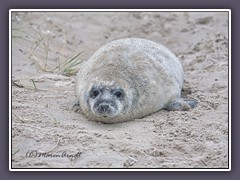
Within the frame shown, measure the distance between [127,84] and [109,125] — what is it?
20.2 inches

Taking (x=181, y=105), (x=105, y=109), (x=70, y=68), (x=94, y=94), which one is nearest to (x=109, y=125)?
(x=105, y=109)

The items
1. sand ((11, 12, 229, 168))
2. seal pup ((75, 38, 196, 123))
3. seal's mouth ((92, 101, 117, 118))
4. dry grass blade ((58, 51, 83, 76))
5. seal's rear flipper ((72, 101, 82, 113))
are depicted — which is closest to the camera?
sand ((11, 12, 229, 168))

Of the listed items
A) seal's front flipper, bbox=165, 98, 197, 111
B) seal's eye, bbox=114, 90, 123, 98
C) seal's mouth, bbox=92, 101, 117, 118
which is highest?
seal's eye, bbox=114, 90, 123, 98

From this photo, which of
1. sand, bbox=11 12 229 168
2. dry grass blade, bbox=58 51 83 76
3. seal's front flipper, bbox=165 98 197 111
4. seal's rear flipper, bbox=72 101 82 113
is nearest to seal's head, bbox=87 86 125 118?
sand, bbox=11 12 229 168

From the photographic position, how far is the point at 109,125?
6.38 meters

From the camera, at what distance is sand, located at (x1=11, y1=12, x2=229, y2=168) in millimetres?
5430

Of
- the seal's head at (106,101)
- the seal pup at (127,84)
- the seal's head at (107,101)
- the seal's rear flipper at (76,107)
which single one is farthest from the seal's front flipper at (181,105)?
the seal's rear flipper at (76,107)

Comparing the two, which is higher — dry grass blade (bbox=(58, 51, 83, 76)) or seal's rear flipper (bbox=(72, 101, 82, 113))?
dry grass blade (bbox=(58, 51, 83, 76))

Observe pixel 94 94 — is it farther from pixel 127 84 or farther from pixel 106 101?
pixel 127 84

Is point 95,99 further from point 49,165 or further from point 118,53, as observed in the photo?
point 49,165

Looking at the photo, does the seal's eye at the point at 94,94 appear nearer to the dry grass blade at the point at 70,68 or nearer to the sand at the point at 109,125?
the sand at the point at 109,125

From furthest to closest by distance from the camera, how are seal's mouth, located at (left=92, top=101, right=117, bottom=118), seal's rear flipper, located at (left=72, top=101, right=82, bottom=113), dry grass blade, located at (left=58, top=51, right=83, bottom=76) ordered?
dry grass blade, located at (left=58, top=51, right=83, bottom=76), seal's rear flipper, located at (left=72, top=101, right=82, bottom=113), seal's mouth, located at (left=92, top=101, right=117, bottom=118)

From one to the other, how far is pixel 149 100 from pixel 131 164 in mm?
1529

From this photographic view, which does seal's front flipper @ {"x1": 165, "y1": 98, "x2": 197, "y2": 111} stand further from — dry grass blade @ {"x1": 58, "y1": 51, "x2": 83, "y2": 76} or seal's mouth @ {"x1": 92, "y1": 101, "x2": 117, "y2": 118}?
dry grass blade @ {"x1": 58, "y1": 51, "x2": 83, "y2": 76}
